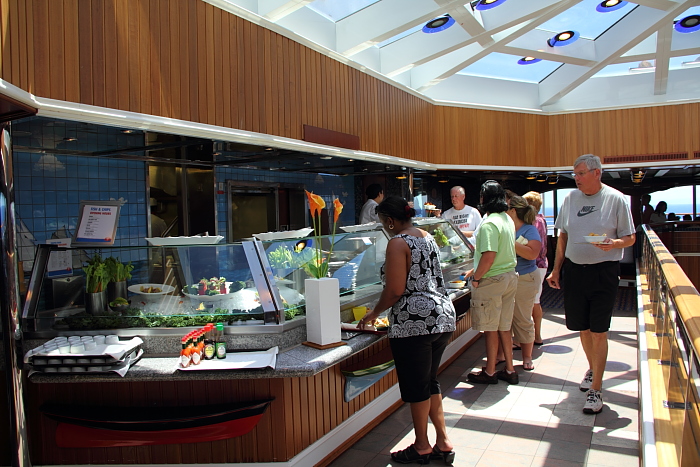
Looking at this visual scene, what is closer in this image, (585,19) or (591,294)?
(591,294)

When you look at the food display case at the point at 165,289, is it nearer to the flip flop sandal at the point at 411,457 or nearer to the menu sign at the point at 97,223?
the menu sign at the point at 97,223

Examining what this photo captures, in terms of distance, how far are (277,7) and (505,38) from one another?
3.39 meters

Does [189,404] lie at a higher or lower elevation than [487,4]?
lower

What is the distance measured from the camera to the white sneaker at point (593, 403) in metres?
3.86

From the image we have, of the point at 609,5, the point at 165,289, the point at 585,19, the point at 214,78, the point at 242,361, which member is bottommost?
the point at 242,361

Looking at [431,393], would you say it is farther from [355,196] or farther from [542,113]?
[542,113]

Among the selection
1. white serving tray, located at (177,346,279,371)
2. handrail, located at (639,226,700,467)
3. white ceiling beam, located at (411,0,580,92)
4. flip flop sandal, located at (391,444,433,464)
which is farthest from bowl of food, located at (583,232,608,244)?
white ceiling beam, located at (411,0,580,92)

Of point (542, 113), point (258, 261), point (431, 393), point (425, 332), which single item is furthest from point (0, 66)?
point (542, 113)

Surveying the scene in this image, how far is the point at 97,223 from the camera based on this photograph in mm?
3305

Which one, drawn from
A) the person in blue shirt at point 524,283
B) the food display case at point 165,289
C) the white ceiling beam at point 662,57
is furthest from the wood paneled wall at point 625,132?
the food display case at point 165,289

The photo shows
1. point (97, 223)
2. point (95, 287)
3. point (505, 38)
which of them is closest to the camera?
point (95, 287)

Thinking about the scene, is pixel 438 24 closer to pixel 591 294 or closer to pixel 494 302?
pixel 494 302

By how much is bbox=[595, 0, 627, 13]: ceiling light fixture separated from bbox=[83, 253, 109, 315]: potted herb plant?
701 cm

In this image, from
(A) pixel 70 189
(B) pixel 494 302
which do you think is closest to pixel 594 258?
(B) pixel 494 302
